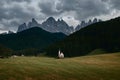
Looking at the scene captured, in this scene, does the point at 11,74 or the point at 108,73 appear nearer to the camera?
the point at 11,74

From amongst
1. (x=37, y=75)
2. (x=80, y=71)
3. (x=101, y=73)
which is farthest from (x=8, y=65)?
(x=101, y=73)

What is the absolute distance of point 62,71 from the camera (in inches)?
1991

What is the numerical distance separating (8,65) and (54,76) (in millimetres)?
8988

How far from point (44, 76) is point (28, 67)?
210 inches

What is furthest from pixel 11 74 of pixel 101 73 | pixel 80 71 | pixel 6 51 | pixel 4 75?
pixel 6 51

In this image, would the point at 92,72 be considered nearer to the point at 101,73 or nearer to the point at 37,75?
the point at 101,73

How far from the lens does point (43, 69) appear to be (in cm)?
4953

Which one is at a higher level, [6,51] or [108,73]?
[6,51]

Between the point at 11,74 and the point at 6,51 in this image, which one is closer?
the point at 11,74

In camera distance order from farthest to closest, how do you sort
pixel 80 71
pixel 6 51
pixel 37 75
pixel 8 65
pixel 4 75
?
pixel 6 51, pixel 80 71, pixel 8 65, pixel 37 75, pixel 4 75

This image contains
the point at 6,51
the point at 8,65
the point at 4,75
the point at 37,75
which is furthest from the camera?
the point at 6,51

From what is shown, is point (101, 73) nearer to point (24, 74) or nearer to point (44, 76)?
point (44, 76)

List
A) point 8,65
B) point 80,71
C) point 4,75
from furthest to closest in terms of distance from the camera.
Answer: point 80,71
point 8,65
point 4,75

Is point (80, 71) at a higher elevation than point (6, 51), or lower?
lower
